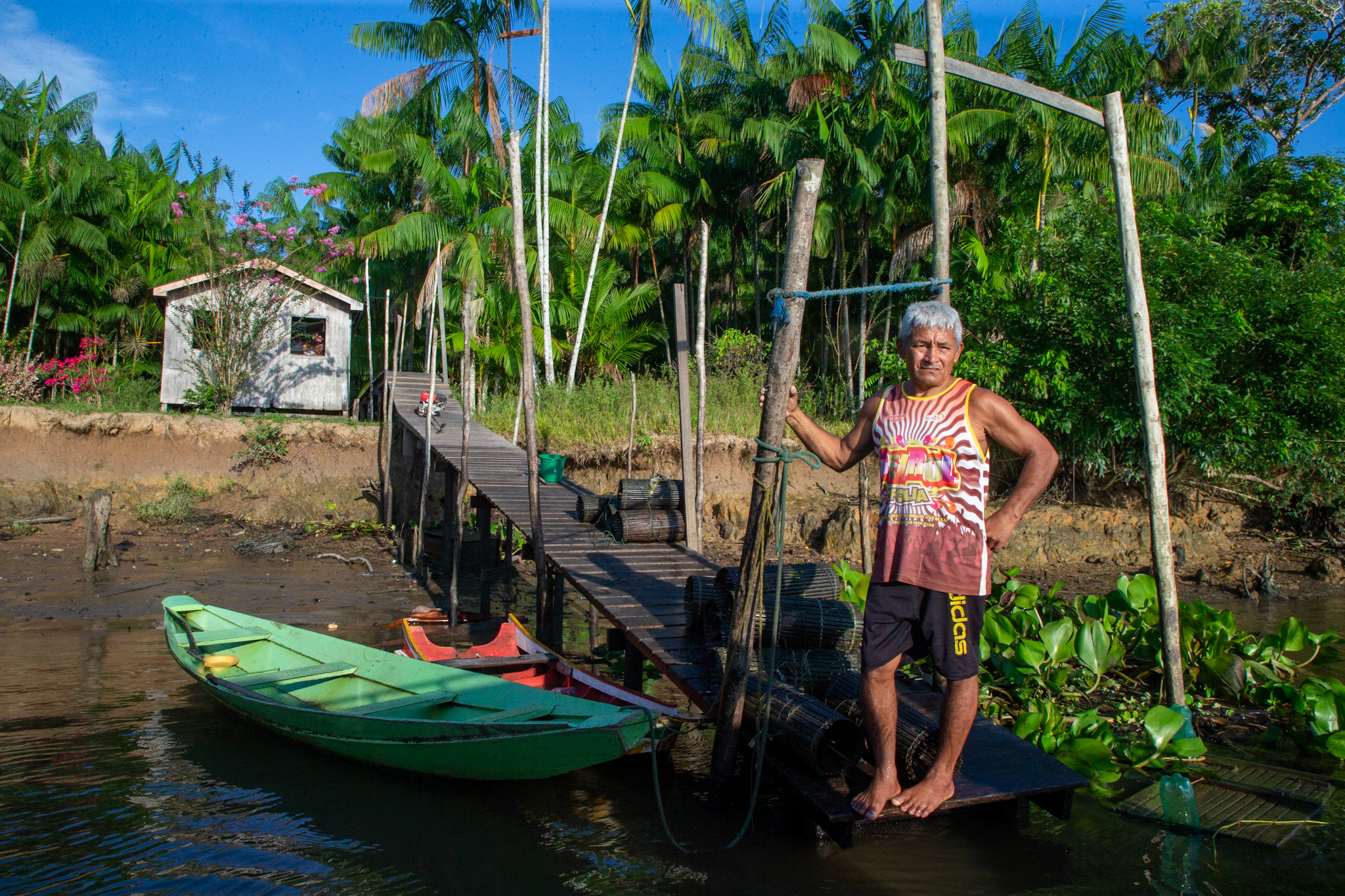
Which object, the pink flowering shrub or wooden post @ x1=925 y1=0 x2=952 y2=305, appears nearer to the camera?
wooden post @ x1=925 y1=0 x2=952 y2=305

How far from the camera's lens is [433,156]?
17703mm

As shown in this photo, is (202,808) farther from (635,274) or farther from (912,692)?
(635,274)

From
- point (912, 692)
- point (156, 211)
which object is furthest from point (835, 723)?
Answer: point (156, 211)

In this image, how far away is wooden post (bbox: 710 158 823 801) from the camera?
402 cm

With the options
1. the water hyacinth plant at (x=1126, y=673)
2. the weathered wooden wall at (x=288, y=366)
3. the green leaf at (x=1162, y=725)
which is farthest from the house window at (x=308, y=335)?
the green leaf at (x=1162, y=725)

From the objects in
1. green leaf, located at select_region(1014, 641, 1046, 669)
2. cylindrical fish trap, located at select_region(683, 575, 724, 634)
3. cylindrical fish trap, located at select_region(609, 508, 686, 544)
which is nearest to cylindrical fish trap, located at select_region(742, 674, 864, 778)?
cylindrical fish trap, located at select_region(683, 575, 724, 634)

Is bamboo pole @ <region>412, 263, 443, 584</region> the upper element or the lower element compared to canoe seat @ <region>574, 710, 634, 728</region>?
upper

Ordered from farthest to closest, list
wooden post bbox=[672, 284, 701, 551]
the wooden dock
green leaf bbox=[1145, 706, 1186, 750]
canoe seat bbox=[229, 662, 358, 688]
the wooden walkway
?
wooden post bbox=[672, 284, 701, 551]
canoe seat bbox=[229, 662, 358, 688]
the wooden walkway
green leaf bbox=[1145, 706, 1186, 750]
the wooden dock

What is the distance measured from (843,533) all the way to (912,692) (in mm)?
8766

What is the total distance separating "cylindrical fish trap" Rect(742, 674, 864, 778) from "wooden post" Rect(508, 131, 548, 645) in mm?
3846

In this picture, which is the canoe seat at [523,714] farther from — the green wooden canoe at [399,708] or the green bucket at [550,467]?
the green bucket at [550,467]

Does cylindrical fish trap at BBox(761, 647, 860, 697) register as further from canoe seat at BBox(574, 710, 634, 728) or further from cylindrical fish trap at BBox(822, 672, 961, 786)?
canoe seat at BBox(574, 710, 634, 728)

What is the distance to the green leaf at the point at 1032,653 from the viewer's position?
600cm

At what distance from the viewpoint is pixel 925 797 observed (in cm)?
345
